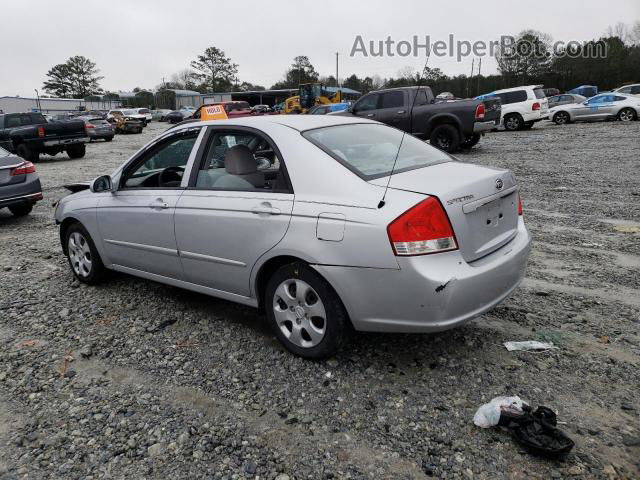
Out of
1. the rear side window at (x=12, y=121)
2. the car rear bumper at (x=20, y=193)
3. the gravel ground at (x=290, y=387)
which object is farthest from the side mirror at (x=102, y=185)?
the rear side window at (x=12, y=121)

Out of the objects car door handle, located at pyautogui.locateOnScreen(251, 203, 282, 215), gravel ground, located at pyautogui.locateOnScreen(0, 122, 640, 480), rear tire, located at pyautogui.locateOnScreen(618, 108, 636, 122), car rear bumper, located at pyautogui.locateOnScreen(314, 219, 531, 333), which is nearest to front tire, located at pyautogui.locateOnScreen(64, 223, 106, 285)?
gravel ground, located at pyautogui.locateOnScreen(0, 122, 640, 480)

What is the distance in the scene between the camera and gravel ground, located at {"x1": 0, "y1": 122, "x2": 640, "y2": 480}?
2.44 metres

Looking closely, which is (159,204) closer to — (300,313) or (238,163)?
(238,163)

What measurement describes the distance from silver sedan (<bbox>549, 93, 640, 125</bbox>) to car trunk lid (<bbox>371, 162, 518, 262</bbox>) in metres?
21.2

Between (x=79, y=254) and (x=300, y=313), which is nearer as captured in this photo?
(x=300, y=313)

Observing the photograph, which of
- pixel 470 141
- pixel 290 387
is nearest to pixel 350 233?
→ pixel 290 387

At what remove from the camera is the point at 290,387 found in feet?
10.0

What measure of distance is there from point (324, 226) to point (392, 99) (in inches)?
481

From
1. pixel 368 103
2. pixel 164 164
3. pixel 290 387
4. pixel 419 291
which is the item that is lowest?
pixel 290 387

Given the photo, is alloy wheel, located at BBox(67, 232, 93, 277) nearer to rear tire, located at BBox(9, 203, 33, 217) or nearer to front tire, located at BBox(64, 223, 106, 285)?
front tire, located at BBox(64, 223, 106, 285)

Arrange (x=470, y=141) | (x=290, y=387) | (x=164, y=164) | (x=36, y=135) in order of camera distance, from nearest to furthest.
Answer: (x=290, y=387)
(x=164, y=164)
(x=470, y=141)
(x=36, y=135)

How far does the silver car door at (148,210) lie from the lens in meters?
3.93

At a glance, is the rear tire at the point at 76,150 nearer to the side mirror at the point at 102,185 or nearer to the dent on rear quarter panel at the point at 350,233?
the side mirror at the point at 102,185

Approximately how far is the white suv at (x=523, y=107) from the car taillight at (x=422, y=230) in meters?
18.8
